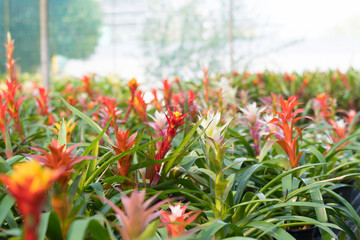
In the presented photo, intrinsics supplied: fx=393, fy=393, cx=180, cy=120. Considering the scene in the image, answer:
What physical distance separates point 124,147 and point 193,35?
11946mm

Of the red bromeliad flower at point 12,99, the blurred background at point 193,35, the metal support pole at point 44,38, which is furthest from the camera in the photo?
the blurred background at point 193,35

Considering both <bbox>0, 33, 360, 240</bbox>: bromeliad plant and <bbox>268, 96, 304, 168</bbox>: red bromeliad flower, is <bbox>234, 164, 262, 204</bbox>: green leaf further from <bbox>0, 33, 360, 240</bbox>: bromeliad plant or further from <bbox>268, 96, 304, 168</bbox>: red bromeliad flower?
<bbox>268, 96, 304, 168</bbox>: red bromeliad flower

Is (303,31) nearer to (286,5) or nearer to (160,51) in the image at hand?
(286,5)

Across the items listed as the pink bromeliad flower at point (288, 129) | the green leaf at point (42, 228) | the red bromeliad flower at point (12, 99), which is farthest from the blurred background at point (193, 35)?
the green leaf at point (42, 228)

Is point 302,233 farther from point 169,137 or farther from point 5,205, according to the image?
point 5,205

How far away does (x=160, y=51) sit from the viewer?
11.7 m

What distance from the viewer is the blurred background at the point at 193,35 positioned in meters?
11.5

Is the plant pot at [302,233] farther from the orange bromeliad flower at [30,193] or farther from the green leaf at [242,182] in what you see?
the orange bromeliad flower at [30,193]

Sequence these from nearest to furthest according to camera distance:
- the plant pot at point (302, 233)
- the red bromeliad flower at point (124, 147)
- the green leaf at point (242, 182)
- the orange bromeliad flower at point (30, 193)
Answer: the orange bromeliad flower at point (30, 193)
the red bromeliad flower at point (124, 147)
the green leaf at point (242, 182)
the plant pot at point (302, 233)

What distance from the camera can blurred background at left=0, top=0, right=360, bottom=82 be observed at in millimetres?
11461

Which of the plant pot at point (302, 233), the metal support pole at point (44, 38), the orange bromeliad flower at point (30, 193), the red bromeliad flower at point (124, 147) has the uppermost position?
the metal support pole at point (44, 38)

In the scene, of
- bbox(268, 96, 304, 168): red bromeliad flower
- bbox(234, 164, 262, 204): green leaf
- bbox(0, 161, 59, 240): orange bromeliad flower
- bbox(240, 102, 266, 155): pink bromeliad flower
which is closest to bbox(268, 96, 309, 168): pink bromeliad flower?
bbox(268, 96, 304, 168): red bromeliad flower

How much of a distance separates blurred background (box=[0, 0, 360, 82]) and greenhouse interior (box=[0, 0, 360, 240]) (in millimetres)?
52

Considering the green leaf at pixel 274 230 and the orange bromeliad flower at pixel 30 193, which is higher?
the orange bromeliad flower at pixel 30 193
